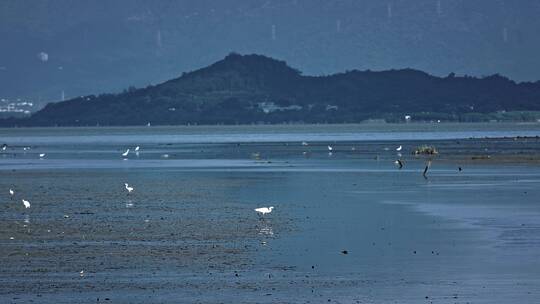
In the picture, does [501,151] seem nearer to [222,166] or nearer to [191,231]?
[222,166]

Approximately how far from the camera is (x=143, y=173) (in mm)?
58250

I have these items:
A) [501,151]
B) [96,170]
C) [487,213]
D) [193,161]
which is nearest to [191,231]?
[487,213]

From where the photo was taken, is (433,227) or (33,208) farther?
(33,208)

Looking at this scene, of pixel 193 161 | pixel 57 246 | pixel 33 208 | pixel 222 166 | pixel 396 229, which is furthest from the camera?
pixel 193 161

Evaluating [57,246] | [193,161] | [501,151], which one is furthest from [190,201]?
[501,151]

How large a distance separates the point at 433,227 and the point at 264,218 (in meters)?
5.05

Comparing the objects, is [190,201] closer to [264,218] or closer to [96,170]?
[264,218]

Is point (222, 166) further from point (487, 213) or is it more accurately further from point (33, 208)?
point (487, 213)

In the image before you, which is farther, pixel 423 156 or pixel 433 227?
pixel 423 156

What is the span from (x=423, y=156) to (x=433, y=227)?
46.6 m

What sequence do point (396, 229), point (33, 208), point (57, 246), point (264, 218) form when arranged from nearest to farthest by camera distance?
point (57, 246) < point (396, 229) < point (264, 218) < point (33, 208)

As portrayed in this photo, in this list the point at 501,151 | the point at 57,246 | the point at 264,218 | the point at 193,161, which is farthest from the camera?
the point at 501,151

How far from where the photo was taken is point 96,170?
203 feet

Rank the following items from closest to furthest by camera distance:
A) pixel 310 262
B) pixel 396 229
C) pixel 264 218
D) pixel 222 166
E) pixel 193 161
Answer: pixel 310 262 → pixel 396 229 → pixel 264 218 → pixel 222 166 → pixel 193 161
